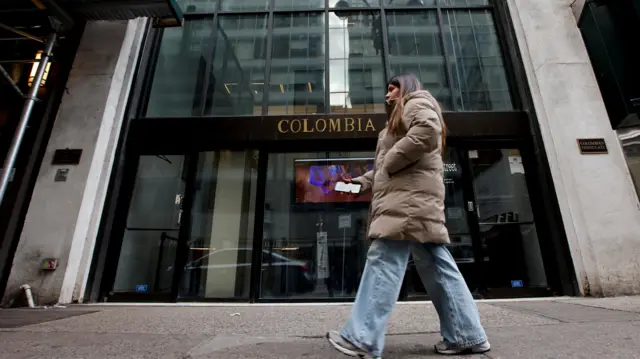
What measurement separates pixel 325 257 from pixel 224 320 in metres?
2.41

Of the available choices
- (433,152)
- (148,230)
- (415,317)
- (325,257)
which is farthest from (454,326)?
(148,230)

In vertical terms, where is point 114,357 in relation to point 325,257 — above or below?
below

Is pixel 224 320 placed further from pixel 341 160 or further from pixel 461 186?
pixel 461 186

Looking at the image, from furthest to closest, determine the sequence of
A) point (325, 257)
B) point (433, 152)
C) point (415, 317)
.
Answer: point (325, 257) < point (415, 317) < point (433, 152)

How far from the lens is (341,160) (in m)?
5.96

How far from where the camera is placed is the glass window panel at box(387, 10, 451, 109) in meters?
6.36

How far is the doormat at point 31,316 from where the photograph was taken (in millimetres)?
3270

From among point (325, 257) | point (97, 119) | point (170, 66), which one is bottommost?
point (325, 257)

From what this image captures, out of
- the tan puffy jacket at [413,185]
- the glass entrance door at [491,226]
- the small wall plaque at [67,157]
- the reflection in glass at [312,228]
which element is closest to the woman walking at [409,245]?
the tan puffy jacket at [413,185]

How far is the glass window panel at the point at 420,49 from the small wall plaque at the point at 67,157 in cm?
554

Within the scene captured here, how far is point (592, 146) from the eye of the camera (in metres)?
5.04

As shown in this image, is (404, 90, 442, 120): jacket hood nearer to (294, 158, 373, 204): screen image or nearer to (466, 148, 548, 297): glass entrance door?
(294, 158, 373, 204): screen image

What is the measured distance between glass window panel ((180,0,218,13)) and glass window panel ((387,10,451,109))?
3660mm

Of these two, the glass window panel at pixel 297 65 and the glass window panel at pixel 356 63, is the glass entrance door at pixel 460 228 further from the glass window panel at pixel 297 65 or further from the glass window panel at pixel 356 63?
the glass window panel at pixel 297 65
